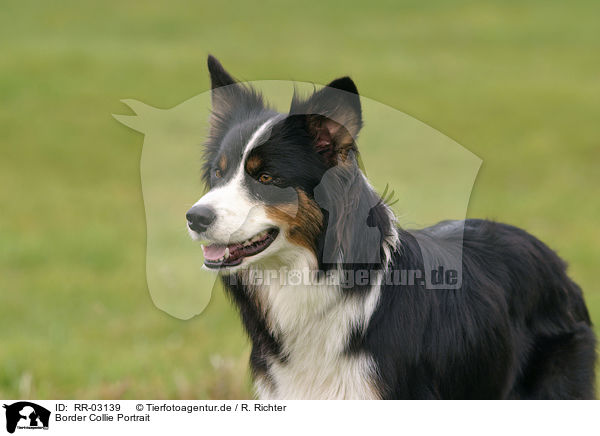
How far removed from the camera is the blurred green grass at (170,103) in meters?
8.04

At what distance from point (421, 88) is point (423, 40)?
3.74 meters

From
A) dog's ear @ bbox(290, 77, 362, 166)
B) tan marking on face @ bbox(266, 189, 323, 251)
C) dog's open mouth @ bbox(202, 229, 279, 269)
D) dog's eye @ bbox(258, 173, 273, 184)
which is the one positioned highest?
dog's ear @ bbox(290, 77, 362, 166)

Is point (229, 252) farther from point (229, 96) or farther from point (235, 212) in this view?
point (229, 96)

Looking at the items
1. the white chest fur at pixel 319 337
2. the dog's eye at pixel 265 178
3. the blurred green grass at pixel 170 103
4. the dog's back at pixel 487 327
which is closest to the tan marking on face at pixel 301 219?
the dog's eye at pixel 265 178

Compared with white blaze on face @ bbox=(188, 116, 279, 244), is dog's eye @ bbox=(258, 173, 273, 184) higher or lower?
higher

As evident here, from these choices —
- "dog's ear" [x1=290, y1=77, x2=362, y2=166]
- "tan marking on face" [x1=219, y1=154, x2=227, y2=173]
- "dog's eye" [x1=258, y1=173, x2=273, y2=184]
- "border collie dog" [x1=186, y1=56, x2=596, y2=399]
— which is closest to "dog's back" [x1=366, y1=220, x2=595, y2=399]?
"border collie dog" [x1=186, y1=56, x2=596, y2=399]

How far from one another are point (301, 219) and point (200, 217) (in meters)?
0.58

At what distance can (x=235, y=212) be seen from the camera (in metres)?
3.13
